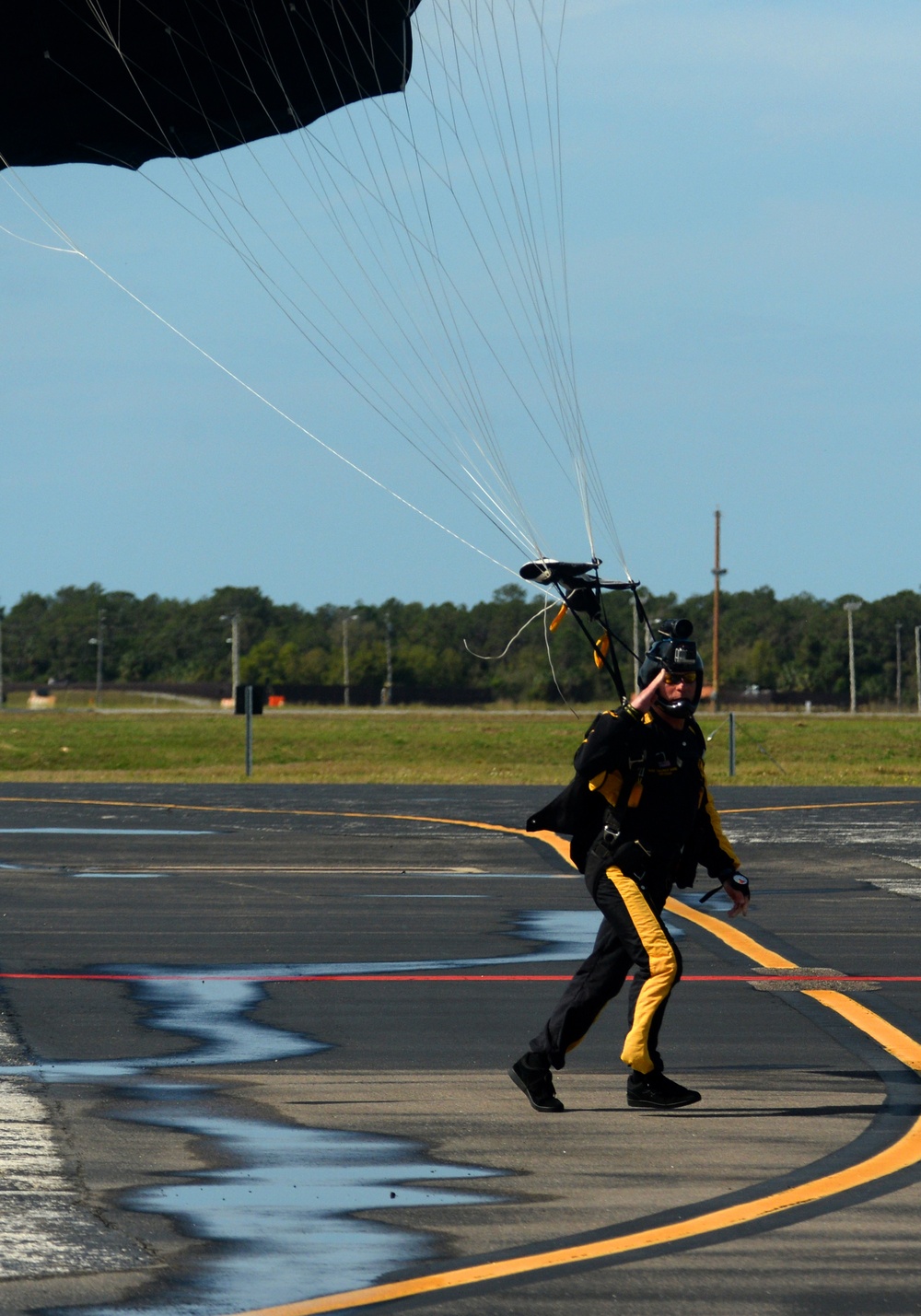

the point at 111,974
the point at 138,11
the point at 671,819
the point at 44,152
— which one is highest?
the point at 138,11

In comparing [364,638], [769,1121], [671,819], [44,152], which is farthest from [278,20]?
[364,638]

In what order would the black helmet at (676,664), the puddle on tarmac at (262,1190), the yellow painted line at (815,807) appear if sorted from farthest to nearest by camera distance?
the yellow painted line at (815,807) → the black helmet at (676,664) → the puddle on tarmac at (262,1190)

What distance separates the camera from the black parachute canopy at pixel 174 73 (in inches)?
656

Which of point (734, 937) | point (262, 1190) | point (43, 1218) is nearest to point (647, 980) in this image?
point (262, 1190)

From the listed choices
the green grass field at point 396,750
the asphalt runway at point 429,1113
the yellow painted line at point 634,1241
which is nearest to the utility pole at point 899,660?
the green grass field at point 396,750

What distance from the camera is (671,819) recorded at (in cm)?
694

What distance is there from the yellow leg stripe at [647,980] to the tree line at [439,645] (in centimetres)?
11161

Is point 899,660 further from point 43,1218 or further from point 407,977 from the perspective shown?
point 43,1218

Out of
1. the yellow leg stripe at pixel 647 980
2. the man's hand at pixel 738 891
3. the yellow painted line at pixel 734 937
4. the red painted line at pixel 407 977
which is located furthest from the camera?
the yellow painted line at pixel 734 937

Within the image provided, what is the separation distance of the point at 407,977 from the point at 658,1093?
3.59 meters

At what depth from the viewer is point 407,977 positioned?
1018 centimetres

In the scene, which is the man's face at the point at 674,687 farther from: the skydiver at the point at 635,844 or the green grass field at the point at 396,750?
the green grass field at the point at 396,750

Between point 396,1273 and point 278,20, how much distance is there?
14.7m

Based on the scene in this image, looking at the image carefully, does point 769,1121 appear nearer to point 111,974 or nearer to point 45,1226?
point 45,1226
